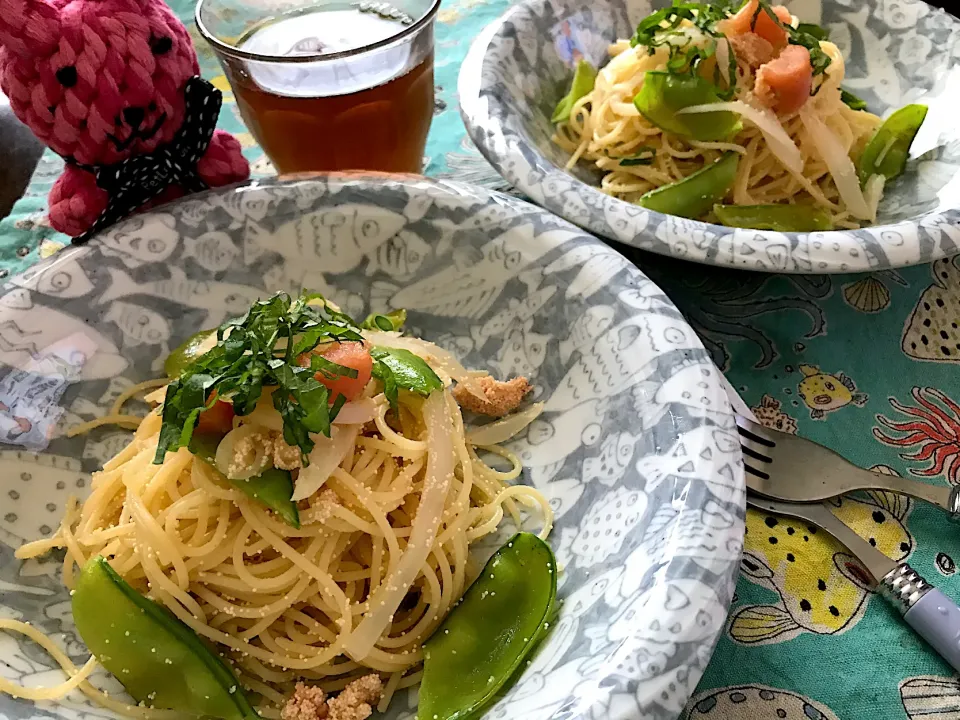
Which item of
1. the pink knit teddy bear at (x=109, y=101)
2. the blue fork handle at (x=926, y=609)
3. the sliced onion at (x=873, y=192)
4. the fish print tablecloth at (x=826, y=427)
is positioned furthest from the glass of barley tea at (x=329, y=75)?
the blue fork handle at (x=926, y=609)

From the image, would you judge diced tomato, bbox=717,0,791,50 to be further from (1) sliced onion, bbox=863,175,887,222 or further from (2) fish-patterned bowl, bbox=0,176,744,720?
(2) fish-patterned bowl, bbox=0,176,744,720

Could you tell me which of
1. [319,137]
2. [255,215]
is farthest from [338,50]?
[255,215]

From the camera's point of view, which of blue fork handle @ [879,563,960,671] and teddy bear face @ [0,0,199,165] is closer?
blue fork handle @ [879,563,960,671]

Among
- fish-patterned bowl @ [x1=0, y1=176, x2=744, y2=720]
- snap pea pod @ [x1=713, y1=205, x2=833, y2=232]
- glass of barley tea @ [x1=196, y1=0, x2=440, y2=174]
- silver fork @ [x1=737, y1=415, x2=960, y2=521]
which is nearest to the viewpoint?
fish-patterned bowl @ [x1=0, y1=176, x2=744, y2=720]

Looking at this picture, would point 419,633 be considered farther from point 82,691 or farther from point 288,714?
point 82,691

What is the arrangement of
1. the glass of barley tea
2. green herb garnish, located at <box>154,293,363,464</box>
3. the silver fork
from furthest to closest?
the glass of barley tea → the silver fork → green herb garnish, located at <box>154,293,363,464</box>

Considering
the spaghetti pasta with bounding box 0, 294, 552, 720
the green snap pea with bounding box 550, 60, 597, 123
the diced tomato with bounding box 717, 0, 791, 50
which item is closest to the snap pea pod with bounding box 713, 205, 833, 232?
the diced tomato with bounding box 717, 0, 791, 50

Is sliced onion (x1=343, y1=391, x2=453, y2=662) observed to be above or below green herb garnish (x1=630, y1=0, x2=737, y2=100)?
below
